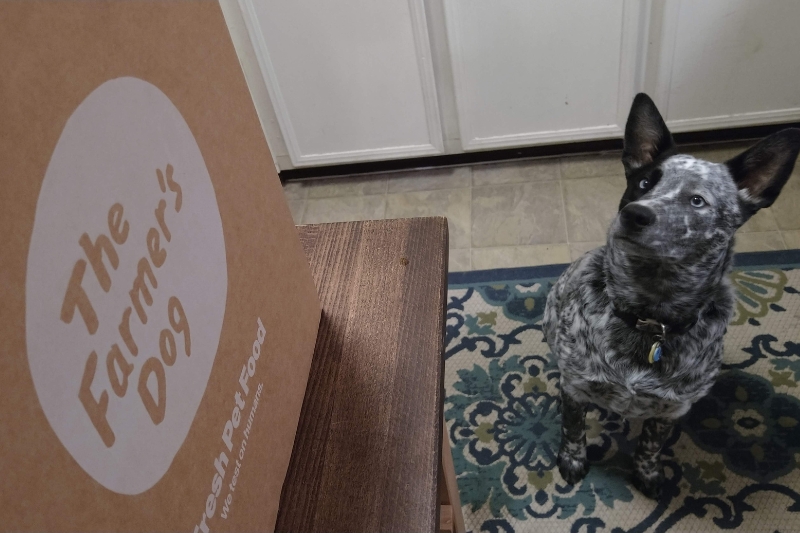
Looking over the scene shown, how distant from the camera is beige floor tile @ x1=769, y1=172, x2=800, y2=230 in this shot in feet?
6.92

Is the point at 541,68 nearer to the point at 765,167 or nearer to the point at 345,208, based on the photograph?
the point at 345,208

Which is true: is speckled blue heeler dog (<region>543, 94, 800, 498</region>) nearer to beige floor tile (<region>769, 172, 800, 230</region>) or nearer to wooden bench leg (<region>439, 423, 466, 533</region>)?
wooden bench leg (<region>439, 423, 466, 533</region>)

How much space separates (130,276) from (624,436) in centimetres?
156

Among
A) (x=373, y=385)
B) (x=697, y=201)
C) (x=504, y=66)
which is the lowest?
(x=504, y=66)

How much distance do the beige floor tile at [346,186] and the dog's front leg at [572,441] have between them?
1.41 metres

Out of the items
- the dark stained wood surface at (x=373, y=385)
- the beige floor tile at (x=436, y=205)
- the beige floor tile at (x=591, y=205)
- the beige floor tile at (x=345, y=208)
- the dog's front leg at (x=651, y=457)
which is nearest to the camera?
the dark stained wood surface at (x=373, y=385)

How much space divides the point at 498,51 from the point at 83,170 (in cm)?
203

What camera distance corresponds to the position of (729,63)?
2133mm

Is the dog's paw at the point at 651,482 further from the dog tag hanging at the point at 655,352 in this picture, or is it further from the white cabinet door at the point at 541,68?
the white cabinet door at the point at 541,68

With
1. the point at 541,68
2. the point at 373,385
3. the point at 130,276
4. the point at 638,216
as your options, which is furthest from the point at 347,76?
the point at 130,276

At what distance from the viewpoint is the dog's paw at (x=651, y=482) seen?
1.49 m

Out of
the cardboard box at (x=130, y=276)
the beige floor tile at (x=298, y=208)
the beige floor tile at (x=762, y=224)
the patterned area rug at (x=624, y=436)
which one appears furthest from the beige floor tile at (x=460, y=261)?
the cardboard box at (x=130, y=276)

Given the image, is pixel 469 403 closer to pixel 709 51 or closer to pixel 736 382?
pixel 736 382

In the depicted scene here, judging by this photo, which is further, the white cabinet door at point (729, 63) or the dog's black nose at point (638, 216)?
the white cabinet door at point (729, 63)
